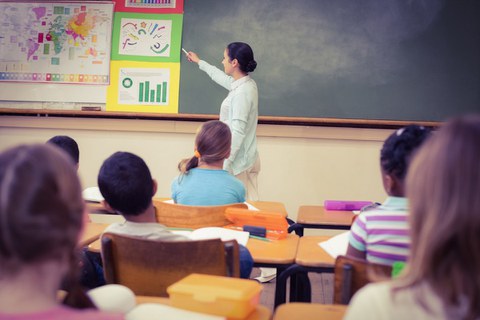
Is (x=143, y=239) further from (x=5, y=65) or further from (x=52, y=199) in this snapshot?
(x=5, y=65)

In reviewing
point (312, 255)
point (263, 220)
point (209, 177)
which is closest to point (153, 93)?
point (209, 177)

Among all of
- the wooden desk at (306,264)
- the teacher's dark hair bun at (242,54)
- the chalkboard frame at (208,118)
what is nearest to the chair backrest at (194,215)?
the wooden desk at (306,264)

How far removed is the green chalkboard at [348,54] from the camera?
4.93 metres

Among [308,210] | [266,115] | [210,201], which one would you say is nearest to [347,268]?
[210,201]

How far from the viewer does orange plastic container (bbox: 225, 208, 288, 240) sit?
2523 mm

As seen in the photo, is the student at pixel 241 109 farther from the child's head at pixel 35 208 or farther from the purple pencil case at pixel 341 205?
the child's head at pixel 35 208

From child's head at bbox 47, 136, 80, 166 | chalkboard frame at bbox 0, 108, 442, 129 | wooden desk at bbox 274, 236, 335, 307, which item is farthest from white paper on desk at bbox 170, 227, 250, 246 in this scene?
chalkboard frame at bbox 0, 108, 442, 129

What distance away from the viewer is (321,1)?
5.00 metres

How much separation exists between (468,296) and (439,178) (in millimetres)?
200

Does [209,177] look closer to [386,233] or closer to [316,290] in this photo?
[386,233]

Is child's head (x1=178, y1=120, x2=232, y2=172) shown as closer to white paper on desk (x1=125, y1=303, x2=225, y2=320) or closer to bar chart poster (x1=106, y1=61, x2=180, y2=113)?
white paper on desk (x1=125, y1=303, x2=225, y2=320)

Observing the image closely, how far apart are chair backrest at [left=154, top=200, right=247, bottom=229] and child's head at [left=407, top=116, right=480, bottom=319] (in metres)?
1.59

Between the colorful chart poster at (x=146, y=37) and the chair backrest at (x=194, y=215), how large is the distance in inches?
107

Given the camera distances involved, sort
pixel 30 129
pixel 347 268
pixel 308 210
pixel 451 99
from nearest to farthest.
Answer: pixel 347 268 < pixel 308 210 < pixel 451 99 < pixel 30 129
